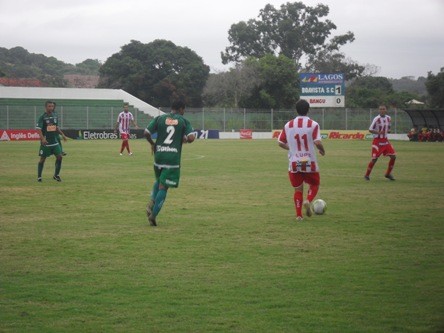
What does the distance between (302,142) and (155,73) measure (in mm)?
75192

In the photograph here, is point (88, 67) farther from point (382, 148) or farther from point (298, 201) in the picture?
point (298, 201)

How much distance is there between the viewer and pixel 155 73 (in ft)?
285

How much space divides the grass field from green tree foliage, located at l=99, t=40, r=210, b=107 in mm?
67986

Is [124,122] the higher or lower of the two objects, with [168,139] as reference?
higher

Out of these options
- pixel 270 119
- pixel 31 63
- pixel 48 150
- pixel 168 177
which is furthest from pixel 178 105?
pixel 31 63

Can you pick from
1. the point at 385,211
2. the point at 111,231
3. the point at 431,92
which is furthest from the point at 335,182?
the point at 431,92

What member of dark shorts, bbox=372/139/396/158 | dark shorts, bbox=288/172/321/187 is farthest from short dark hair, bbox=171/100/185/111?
dark shorts, bbox=372/139/396/158

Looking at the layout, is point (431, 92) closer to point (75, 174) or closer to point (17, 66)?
point (75, 174)

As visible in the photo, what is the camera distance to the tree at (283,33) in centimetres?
10088

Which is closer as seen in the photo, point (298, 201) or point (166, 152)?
point (166, 152)

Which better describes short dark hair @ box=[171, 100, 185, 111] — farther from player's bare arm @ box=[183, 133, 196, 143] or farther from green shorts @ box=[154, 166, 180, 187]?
green shorts @ box=[154, 166, 180, 187]

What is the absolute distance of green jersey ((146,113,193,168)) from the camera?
12328 millimetres

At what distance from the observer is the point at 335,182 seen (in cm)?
2122

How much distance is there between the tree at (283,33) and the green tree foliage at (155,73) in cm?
1416
